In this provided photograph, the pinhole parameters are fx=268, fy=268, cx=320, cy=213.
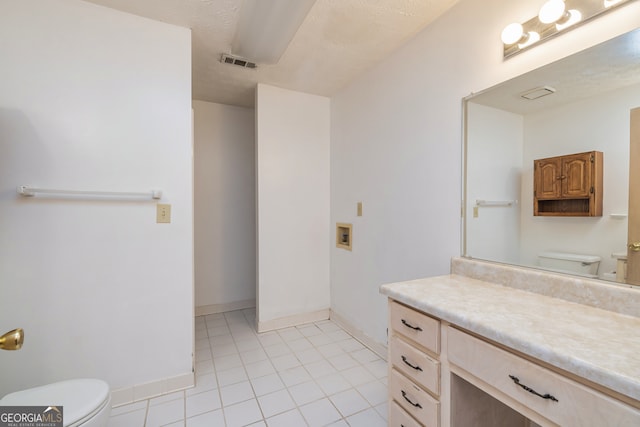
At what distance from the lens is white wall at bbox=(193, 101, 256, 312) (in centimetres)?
304

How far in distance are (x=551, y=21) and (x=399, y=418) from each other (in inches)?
72.6

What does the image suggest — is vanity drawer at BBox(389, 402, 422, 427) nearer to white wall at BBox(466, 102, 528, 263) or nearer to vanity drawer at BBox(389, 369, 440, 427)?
vanity drawer at BBox(389, 369, 440, 427)

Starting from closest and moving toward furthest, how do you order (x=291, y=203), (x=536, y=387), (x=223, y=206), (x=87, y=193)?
(x=536, y=387) → (x=87, y=193) → (x=291, y=203) → (x=223, y=206)

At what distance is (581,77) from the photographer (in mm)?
1094

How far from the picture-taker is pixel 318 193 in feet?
9.45

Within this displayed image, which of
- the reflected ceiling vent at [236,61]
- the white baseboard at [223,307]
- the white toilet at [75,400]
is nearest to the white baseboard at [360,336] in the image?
the white baseboard at [223,307]

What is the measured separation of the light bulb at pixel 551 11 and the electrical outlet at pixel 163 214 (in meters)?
2.18

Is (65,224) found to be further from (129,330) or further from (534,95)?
(534,95)

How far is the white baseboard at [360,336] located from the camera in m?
2.15

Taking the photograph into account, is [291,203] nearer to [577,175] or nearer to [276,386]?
[276,386]

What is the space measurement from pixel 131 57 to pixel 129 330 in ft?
5.53

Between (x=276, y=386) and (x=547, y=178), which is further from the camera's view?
(x=276, y=386)

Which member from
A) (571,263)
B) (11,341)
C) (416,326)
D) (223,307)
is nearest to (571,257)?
(571,263)

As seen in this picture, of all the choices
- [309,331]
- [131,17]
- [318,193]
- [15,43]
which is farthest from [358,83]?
[309,331]
